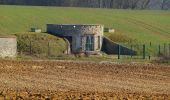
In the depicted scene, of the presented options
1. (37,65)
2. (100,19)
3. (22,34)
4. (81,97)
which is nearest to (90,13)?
(100,19)

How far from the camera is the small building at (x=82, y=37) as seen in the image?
63781 millimetres

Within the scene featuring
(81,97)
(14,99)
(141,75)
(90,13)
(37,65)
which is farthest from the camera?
(90,13)

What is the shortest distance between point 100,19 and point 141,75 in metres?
58.4

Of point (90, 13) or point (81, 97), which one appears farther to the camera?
point (90, 13)

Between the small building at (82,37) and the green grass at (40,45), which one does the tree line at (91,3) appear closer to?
the small building at (82,37)

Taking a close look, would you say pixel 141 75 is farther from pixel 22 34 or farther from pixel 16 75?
pixel 22 34

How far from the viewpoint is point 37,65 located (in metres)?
41.8

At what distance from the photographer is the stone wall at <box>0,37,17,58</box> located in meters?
52.5

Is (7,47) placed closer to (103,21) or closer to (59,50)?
(59,50)

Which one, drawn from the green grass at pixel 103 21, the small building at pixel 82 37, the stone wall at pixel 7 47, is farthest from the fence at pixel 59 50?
the green grass at pixel 103 21

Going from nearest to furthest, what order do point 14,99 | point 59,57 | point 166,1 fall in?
point 14,99
point 59,57
point 166,1

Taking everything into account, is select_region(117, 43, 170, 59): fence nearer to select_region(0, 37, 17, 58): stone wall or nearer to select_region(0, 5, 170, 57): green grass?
select_region(0, 5, 170, 57): green grass

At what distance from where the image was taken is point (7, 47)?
5306 cm

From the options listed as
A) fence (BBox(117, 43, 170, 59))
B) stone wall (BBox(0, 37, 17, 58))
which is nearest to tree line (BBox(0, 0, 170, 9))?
fence (BBox(117, 43, 170, 59))
